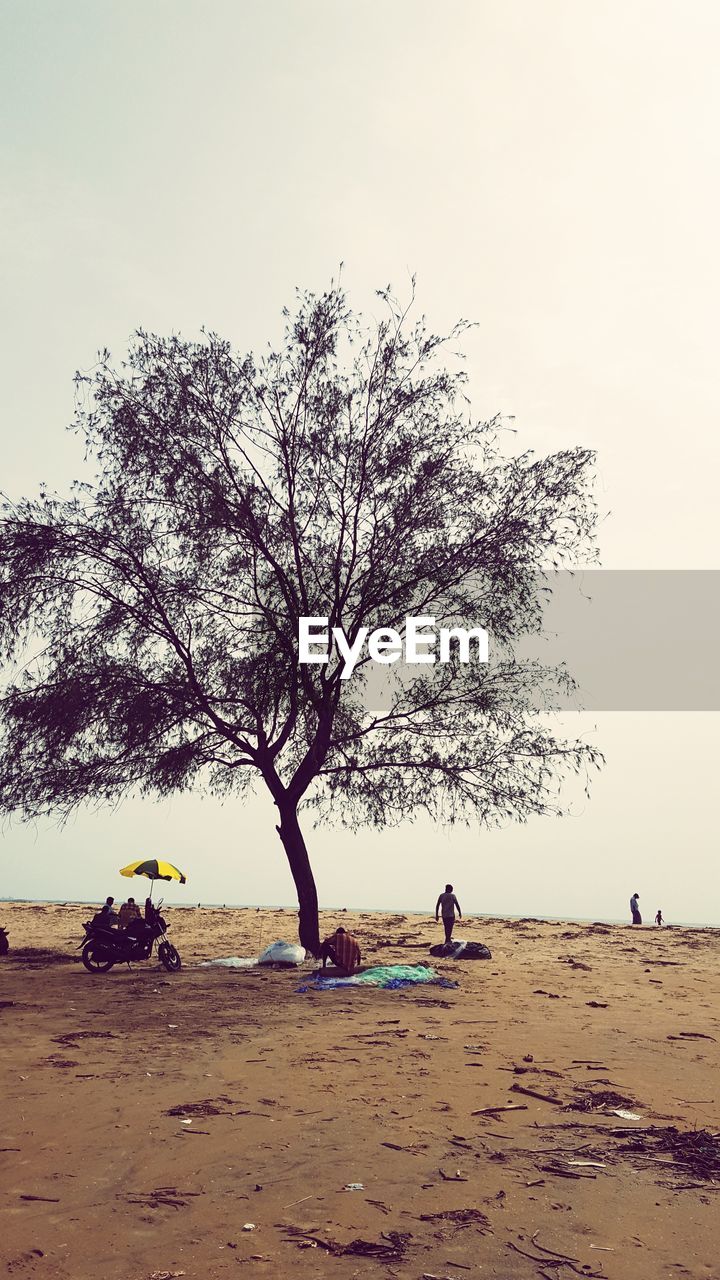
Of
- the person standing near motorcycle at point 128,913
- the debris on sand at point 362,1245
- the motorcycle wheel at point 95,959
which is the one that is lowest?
the motorcycle wheel at point 95,959

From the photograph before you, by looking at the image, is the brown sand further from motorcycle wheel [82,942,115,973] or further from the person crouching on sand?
the person crouching on sand

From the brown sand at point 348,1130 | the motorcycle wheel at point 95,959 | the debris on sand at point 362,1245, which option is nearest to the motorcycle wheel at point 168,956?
the motorcycle wheel at point 95,959

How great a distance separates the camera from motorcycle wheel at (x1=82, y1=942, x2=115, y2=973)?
19047mm

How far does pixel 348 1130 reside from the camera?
8.48 meters

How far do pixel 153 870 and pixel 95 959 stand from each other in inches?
111

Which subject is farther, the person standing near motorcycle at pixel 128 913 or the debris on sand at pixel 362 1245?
the person standing near motorcycle at pixel 128 913

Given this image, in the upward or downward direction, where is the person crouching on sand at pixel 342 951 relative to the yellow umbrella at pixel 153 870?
downward

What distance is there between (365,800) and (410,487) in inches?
305

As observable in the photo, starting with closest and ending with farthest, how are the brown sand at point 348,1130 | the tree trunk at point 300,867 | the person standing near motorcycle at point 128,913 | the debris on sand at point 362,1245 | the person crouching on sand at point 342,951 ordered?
the debris on sand at point 362,1245 → the brown sand at point 348,1130 → the person crouching on sand at point 342,951 → the person standing near motorcycle at point 128,913 → the tree trunk at point 300,867

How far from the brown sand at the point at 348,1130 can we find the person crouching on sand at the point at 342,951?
4.24 feet

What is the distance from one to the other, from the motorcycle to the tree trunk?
398 centimetres

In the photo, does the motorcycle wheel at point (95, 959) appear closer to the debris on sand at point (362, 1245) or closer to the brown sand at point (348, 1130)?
the brown sand at point (348, 1130)

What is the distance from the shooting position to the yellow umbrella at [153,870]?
21.4 metres

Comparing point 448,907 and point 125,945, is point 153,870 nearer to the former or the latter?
point 125,945
